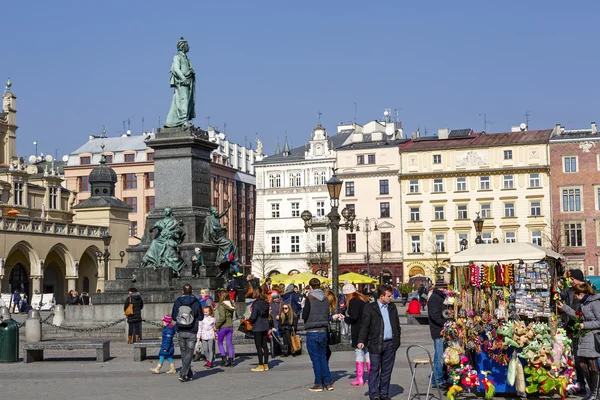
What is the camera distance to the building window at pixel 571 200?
76.4m

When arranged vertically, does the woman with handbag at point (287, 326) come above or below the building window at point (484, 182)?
below

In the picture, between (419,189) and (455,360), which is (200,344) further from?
(419,189)

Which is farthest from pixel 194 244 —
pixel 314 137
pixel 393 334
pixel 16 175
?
pixel 314 137

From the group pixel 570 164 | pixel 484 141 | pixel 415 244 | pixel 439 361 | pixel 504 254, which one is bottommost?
pixel 439 361

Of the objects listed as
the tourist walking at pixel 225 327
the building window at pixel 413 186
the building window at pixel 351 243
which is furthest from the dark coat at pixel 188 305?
the building window at pixel 351 243

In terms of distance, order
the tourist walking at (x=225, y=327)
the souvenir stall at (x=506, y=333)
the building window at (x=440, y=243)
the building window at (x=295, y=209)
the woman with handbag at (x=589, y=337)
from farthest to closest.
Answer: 1. the building window at (x=295, y=209)
2. the building window at (x=440, y=243)
3. the tourist walking at (x=225, y=327)
4. the souvenir stall at (x=506, y=333)
5. the woman with handbag at (x=589, y=337)

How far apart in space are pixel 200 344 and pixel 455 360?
8283 millimetres

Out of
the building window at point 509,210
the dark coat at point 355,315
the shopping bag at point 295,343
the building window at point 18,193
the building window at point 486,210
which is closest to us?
the dark coat at point 355,315

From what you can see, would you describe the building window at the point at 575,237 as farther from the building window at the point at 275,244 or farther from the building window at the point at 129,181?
the building window at the point at 129,181

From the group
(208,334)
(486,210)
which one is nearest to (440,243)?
(486,210)

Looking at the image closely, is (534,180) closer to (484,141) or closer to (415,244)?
(484,141)

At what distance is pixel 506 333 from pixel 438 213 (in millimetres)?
67376

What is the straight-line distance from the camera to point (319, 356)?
599 inches

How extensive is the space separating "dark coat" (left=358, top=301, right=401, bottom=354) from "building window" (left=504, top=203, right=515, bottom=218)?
66789 millimetres
